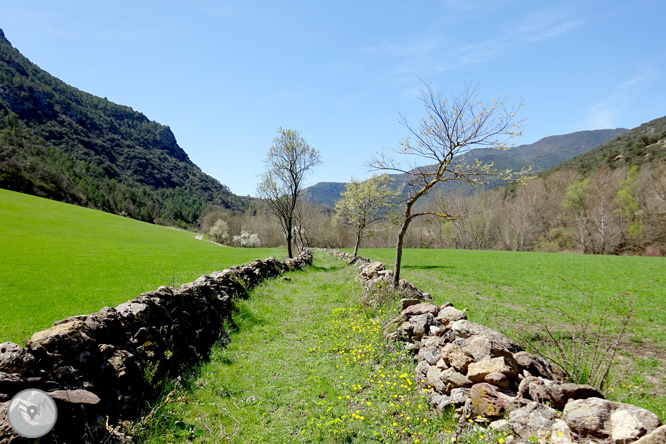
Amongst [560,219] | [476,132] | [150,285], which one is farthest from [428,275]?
[560,219]

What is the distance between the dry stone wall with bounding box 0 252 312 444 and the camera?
9.73ft

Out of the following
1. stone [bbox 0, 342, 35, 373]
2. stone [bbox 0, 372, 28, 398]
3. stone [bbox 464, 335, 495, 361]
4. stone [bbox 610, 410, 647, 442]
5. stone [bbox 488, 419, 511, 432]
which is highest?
stone [bbox 0, 342, 35, 373]

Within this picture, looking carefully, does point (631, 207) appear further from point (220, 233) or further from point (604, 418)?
point (220, 233)

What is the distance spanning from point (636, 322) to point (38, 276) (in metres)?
22.6

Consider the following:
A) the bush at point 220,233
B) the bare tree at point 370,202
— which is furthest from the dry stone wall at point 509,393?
the bush at point 220,233

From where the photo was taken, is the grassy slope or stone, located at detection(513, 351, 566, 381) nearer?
stone, located at detection(513, 351, 566, 381)

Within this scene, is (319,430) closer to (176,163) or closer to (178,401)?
(178,401)

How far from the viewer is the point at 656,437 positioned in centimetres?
247

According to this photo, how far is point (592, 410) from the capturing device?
10.2 feet

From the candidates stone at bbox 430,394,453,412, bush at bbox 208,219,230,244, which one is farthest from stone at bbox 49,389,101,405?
bush at bbox 208,219,230,244

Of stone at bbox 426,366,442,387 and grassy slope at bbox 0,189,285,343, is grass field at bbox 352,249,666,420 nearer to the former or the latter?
stone at bbox 426,366,442,387

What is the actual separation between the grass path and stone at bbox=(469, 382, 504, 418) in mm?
445

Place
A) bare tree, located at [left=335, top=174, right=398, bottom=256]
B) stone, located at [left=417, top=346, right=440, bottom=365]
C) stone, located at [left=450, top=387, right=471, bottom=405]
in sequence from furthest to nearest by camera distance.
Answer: bare tree, located at [left=335, top=174, right=398, bottom=256]
stone, located at [left=417, top=346, right=440, bottom=365]
stone, located at [left=450, top=387, right=471, bottom=405]

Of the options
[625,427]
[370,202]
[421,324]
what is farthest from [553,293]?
[370,202]
